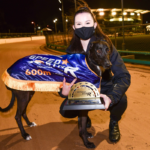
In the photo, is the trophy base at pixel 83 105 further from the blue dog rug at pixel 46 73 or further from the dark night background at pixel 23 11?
the dark night background at pixel 23 11

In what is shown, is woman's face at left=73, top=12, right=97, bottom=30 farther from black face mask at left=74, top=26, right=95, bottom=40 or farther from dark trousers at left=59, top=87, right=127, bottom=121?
dark trousers at left=59, top=87, right=127, bottom=121

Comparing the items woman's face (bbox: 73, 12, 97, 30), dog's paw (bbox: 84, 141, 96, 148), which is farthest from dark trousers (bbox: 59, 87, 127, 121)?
woman's face (bbox: 73, 12, 97, 30)

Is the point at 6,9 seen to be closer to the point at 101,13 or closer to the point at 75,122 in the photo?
the point at 101,13

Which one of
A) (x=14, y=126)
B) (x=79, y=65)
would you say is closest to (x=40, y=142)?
(x=14, y=126)

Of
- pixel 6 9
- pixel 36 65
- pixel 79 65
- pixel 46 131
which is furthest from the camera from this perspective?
pixel 6 9

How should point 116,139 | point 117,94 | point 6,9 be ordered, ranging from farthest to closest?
point 6,9, point 116,139, point 117,94

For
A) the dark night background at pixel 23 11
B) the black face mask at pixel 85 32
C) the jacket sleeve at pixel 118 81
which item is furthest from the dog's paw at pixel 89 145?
the dark night background at pixel 23 11

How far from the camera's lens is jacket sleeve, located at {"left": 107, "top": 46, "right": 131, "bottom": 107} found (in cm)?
178

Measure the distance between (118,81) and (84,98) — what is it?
1.44ft

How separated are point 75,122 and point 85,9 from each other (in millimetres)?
1681

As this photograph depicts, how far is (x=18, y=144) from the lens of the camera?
2.33 meters

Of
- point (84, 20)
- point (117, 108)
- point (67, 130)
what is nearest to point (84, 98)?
point (117, 108)

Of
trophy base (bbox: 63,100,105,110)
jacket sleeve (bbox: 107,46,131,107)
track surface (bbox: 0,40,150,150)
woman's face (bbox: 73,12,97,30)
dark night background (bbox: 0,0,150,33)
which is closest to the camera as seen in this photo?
trophy base (bbox: 63,100,105,110)

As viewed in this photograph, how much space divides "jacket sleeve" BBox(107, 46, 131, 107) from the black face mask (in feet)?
1.14
